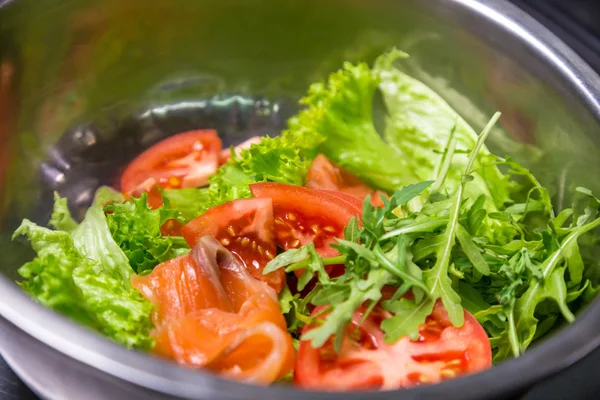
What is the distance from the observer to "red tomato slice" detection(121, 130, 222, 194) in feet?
5.65

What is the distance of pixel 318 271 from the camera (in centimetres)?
124

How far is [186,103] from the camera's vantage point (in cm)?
203

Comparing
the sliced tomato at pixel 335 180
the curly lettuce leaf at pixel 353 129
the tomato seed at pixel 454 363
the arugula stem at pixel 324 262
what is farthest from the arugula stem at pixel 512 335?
the curly lettuce leaf at pixel 353 129

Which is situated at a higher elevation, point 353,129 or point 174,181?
point 353,129

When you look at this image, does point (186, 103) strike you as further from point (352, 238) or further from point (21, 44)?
point (352, 238)

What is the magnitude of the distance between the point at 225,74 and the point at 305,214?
81cm

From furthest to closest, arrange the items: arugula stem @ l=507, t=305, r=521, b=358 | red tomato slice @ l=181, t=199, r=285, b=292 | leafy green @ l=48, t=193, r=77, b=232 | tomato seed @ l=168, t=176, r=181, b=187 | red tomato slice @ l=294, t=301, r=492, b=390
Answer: tomato seed @ l=168, t=176, r=181, b=187 → leafy green @ l=48, t=193, r=77, b=232 → red tomato slice @ l=181, t=199, r=285, b=292 → arugula stem @ l=507, t=305, r=521, b=358 → red tomato slice @ l=294, t=301, r=492, b=390

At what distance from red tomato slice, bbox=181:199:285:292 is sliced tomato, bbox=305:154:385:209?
26cm

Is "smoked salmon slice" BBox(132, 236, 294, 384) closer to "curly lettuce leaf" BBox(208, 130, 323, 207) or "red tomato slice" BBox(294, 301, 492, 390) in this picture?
"red tomato slice" BBox(294, 301, 492, 390)

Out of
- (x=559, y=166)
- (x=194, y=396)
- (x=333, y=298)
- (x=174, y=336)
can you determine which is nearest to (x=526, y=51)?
(x=559, y=166)

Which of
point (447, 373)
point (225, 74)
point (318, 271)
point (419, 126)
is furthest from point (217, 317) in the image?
point (225, 74)

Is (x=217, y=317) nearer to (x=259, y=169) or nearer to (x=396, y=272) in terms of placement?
(x=396, y=272)

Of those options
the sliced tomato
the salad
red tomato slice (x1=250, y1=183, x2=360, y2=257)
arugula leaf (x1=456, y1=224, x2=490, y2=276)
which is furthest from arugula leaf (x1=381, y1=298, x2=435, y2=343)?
the sliced tomato

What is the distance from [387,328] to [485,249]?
35cm
